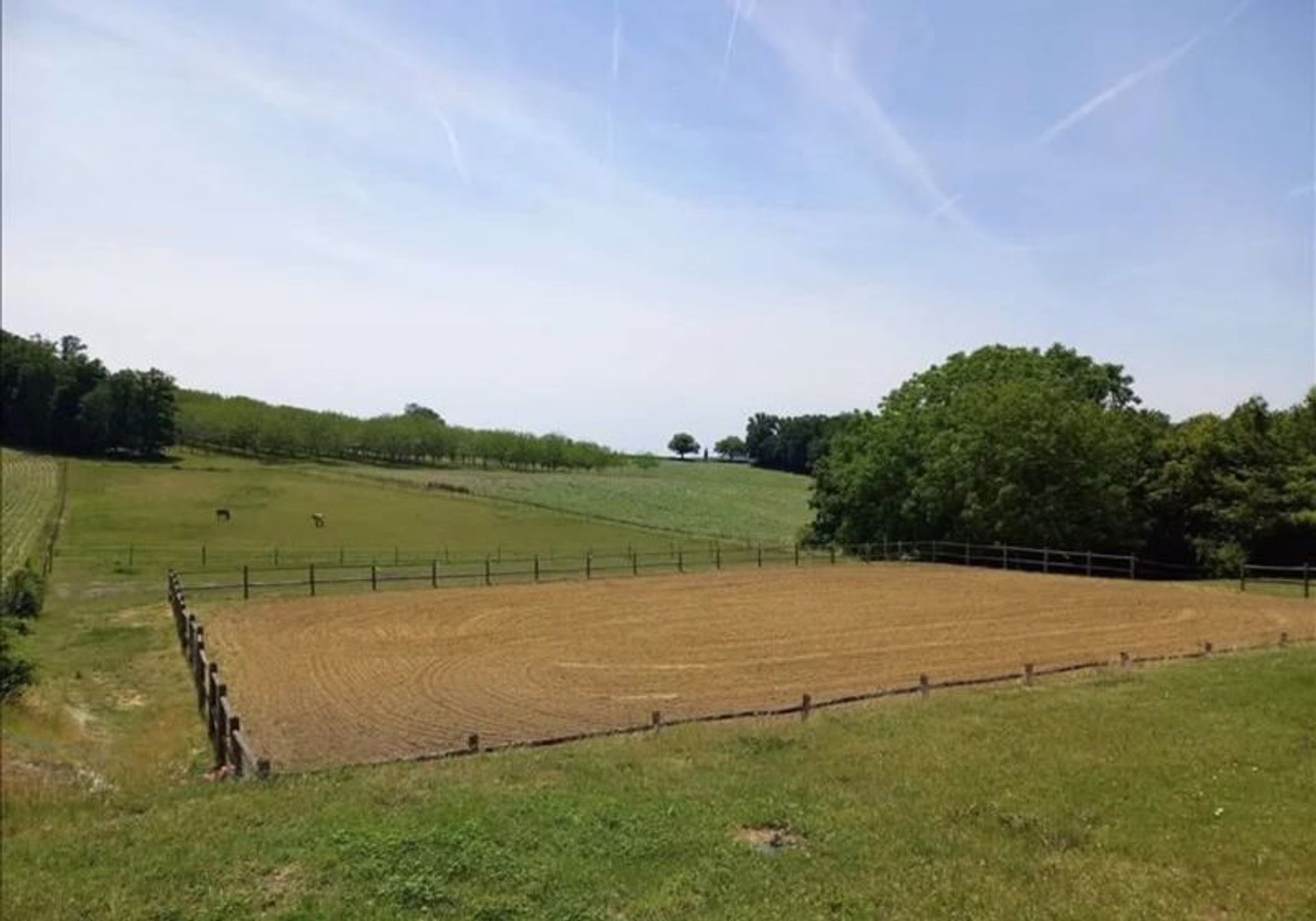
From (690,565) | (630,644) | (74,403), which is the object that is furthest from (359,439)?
(630,644)

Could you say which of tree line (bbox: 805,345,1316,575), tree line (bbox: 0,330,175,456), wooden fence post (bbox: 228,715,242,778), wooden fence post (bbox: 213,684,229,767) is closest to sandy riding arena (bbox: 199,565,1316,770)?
wooden fence post (bbox: 213,684,229,767)

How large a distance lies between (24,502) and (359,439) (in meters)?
78.3

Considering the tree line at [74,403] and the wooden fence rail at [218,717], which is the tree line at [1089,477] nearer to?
the wooden fence rail at [218,717]

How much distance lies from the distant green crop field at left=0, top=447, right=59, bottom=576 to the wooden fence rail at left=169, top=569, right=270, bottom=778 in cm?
1161

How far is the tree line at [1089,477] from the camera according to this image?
133ft

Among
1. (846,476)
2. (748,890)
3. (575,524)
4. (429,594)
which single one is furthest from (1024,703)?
(575,524)

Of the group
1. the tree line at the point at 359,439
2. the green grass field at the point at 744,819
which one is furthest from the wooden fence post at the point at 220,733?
the tree line at the point at 359,439

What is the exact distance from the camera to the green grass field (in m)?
7.02

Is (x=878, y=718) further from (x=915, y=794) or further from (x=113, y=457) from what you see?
(x=113, y=457)

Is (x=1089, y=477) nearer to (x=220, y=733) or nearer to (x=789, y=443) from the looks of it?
(x=220, y=733)

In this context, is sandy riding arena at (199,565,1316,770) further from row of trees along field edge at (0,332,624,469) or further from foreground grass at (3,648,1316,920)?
row of trees along field edge at (0,332,624,469)

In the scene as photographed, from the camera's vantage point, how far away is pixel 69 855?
752 cm

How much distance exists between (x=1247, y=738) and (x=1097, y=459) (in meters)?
34.8

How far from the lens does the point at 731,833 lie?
8555 mm
